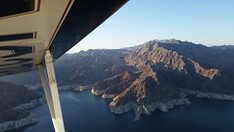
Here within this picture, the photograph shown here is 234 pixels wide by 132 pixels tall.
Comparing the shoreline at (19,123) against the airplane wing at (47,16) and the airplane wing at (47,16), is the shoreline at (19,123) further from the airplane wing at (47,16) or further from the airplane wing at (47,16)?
the airplane wing at (47,16)

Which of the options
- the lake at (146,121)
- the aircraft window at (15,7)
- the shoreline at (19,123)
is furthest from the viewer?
the shoreline at (19,123)

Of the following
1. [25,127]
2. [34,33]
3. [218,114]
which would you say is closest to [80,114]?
[25,127]

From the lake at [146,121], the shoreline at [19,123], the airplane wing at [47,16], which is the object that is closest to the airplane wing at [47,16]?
the airplane wing at [47,16]

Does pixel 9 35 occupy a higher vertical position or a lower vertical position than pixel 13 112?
higher

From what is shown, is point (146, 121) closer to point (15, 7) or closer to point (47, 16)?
point (47, 16)

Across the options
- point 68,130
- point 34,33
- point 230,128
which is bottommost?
point 230,128

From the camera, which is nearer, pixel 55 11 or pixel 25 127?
pixel 55 11

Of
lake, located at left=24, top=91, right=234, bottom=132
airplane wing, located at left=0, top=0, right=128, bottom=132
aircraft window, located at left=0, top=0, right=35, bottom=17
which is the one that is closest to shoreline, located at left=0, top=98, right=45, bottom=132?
lake, located at left=24, top=91, right=234, bottom=132

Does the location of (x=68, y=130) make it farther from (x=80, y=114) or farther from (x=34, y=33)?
(x=34, y=33)
